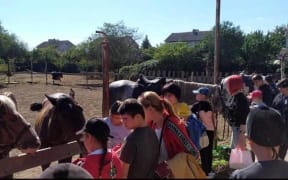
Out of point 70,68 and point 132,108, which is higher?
point 132,108

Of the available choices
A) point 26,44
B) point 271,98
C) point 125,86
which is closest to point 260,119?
point 271,98

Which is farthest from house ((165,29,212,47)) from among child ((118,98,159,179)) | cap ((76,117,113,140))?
cap ((76,117,113,140))

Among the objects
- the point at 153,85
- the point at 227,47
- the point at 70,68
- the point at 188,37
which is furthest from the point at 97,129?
the point at 188,37

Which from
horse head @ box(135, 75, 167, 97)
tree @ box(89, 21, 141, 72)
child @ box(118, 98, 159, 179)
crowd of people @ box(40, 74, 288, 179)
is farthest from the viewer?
tree @ box(89, 21, 141, 72)

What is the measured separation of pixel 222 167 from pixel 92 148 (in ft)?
15.7

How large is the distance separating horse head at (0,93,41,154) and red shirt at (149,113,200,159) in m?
1.24

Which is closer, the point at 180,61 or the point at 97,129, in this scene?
the point at 97,129

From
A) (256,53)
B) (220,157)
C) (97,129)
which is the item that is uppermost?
(256,53)

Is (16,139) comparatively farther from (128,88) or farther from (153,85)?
(128,88)

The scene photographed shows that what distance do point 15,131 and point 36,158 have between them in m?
0.34

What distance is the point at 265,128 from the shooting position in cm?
262

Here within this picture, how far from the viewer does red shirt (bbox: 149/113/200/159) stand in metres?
3.62

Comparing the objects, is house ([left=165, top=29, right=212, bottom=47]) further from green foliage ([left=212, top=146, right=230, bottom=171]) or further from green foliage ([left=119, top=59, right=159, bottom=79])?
green foliage ([left=212, top=146, right=230, bottom=171])

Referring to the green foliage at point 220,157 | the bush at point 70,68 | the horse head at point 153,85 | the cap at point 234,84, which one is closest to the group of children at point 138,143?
the cap at point 234,84
